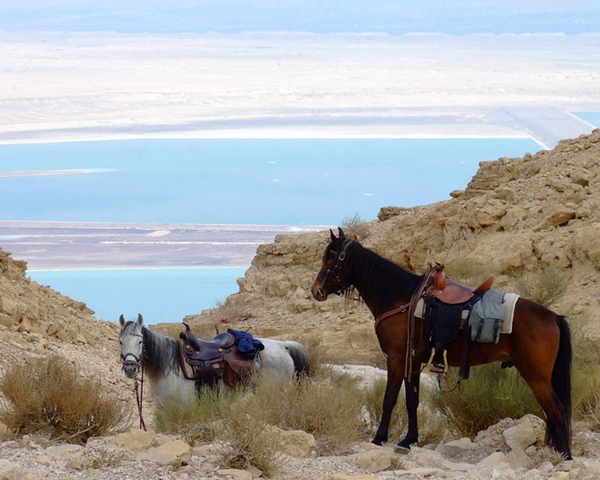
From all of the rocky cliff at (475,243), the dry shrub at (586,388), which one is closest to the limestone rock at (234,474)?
the dry shrub at (586,388)

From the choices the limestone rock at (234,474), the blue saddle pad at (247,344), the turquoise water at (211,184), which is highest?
the turquoise water at (211,184)

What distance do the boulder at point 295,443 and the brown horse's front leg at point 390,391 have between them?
0.95 metres

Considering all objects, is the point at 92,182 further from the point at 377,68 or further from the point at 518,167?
the point at 377,68

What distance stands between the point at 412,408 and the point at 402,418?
720 mm

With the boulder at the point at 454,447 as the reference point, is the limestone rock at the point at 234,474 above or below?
above

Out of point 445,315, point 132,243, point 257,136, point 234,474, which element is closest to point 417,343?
point 445,315

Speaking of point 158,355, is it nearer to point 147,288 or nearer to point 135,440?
point 135,440

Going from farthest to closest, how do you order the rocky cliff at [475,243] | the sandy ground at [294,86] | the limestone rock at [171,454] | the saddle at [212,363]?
the sandy ground at [294,86] → the rocky cliff at [475,243] → the saddle at [212,363] → the limestone rock at [171,454]

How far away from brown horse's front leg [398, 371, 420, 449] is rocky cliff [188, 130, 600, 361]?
5616mm

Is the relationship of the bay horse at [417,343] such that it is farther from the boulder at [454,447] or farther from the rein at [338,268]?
the boulder at [454,447]

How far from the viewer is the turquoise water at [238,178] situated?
159 ft

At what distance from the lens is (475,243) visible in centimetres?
1827

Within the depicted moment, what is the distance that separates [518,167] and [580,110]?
55.6m

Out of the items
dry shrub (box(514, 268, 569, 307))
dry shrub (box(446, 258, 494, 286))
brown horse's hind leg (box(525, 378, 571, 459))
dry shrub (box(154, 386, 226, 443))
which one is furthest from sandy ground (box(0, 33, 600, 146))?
brown horse's hind leg (box(525, 378, 571, 459))
